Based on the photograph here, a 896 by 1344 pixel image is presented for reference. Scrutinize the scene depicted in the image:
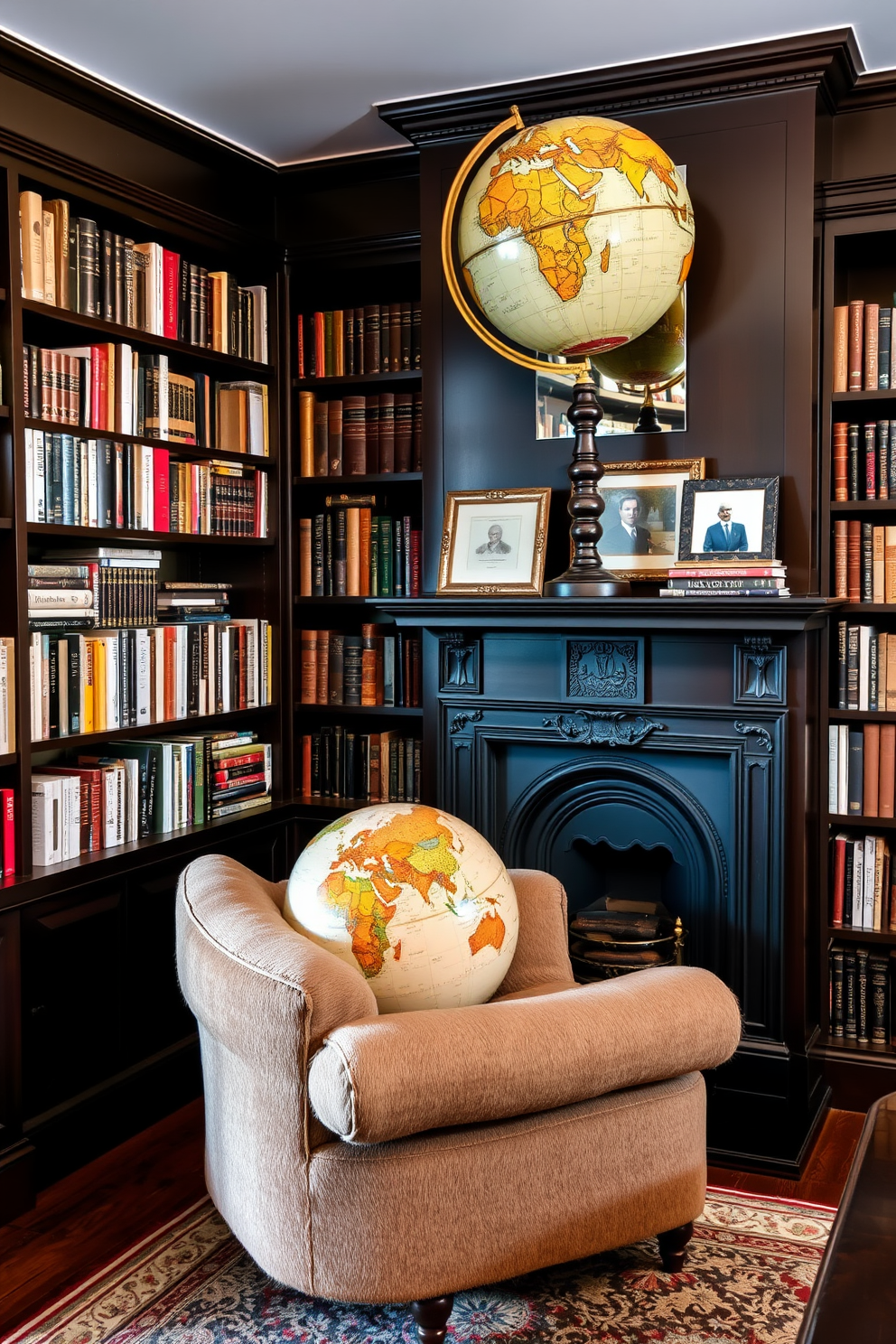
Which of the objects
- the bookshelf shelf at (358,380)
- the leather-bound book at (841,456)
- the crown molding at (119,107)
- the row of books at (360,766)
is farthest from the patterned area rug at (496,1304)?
the crown molding at (119,107)

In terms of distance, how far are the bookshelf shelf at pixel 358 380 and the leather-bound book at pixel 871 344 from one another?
1.26 m

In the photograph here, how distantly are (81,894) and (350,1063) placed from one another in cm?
132

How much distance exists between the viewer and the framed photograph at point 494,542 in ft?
10.5

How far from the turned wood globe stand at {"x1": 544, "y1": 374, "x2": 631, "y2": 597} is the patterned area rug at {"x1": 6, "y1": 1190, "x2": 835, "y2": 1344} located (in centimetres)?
153

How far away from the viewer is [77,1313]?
2291mm

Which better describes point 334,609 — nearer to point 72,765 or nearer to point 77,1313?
point 72,765

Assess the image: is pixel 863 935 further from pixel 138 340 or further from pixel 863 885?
pixel 138 340

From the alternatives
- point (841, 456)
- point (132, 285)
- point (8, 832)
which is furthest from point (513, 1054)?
point (132, 285)

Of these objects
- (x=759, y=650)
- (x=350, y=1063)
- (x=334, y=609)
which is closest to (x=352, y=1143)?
(x=350, y=1063)

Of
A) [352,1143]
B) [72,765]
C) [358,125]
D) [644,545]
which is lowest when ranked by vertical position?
[352,1143]

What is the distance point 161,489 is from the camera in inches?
130

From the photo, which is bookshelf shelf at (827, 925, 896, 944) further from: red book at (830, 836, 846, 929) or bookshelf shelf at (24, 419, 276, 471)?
bookshelf shelf at (24, 419, 276, 471)

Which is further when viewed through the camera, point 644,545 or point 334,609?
point 334,609

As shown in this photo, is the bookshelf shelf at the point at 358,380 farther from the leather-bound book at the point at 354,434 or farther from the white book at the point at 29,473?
the white book at the point at 29,473
